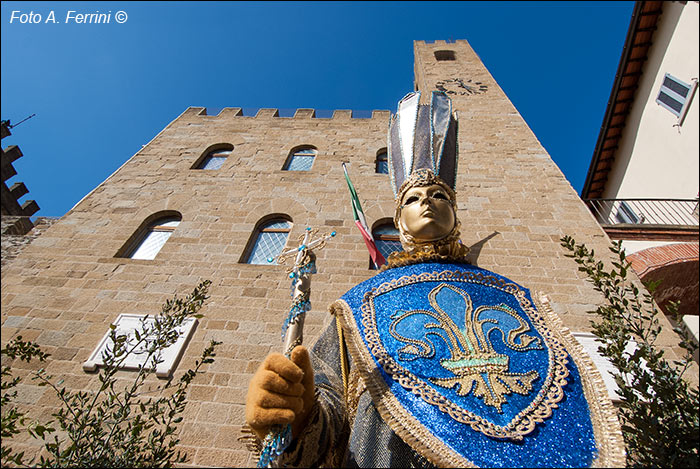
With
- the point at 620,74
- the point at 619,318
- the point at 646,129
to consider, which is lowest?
the point at 619,318

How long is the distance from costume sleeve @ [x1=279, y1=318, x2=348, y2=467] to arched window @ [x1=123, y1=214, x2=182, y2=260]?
466cm

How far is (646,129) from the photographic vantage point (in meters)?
10.5

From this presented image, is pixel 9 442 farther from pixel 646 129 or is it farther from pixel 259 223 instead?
pixel 646 129

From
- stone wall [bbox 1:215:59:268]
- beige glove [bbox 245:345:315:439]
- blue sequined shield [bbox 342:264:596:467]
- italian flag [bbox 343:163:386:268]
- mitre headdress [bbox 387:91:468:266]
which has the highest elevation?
stone wall [bbox 1:215:59:268]

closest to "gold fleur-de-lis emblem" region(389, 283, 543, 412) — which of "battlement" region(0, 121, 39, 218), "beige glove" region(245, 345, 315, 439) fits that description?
"beige glove" region(245, 345, 315, 439)

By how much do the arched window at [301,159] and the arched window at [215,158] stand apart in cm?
149

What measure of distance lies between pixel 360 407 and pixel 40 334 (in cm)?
464

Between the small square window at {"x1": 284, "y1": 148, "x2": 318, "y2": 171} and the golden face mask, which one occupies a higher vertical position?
the small square window at {"x1": 284, "y1": 148, "x2": 318, "y2": 171}

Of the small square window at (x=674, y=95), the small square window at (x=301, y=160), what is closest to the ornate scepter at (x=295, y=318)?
the small square window at (x=301, y=160)

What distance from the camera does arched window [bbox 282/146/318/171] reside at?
8290mm

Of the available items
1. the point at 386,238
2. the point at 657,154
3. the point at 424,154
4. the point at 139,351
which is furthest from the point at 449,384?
the point at 657,154

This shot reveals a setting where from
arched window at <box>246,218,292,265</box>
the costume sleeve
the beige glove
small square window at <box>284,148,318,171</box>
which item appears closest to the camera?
the beige glove

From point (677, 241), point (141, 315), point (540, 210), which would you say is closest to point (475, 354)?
point (141, 315)

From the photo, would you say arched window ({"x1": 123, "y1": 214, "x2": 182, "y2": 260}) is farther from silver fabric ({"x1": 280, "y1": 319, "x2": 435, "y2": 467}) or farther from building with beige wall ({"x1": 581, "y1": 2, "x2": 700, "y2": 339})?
building with beige wall ({"x1": 581, "y1": 2, "x2": 700, "y2": 339})
